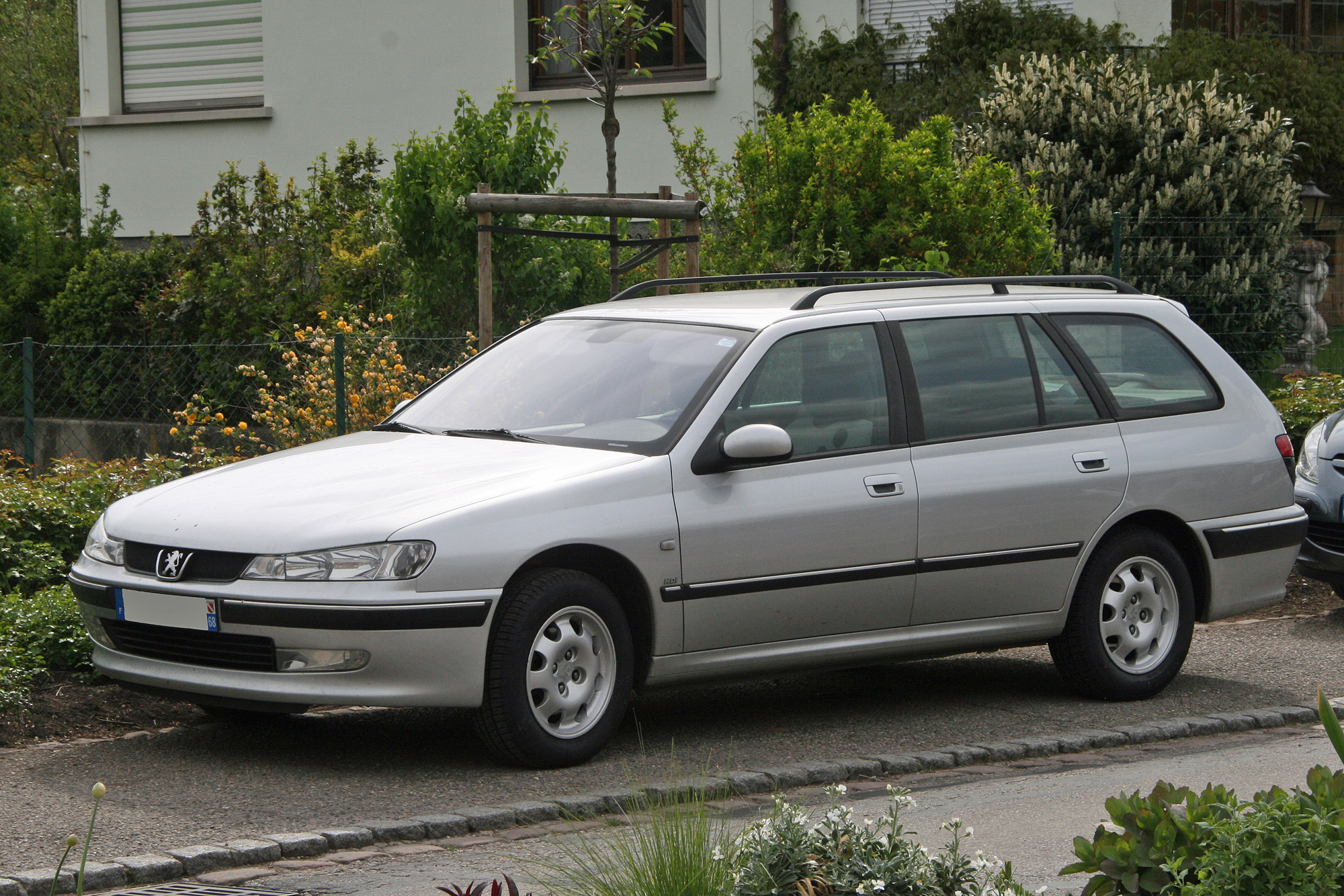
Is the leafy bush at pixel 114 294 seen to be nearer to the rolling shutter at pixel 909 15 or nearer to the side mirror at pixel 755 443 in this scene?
the rolling shutter at pixel 909 15

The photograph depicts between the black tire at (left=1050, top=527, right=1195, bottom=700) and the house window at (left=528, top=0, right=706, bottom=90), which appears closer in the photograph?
the black tire at (left=1050, top=527, right=1195, bottom=700)

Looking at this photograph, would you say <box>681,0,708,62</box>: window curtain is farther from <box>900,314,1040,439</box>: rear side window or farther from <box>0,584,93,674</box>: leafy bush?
<box>0,584,93,674</box>: leafy bush

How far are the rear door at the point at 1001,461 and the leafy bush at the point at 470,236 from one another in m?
5.99

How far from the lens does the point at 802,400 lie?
279 inches

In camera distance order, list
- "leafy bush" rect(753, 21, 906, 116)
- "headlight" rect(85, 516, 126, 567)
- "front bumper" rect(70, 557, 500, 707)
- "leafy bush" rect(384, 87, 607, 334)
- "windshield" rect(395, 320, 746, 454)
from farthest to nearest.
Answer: "leafy bush" rect(753, 21, 906, 116) < "leafy bush" rect(384, 87, 607, 334) < "windshield" rect(395, 320, 746, 454) < "headlight" rect(85, 516, 126, 567) < "front bumper" rect(70, 557, 500, 707)

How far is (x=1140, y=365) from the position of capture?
26.8ft

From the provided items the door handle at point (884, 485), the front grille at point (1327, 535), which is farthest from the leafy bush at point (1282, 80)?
the door handle at point (884, 485)

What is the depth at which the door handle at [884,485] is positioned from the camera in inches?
279

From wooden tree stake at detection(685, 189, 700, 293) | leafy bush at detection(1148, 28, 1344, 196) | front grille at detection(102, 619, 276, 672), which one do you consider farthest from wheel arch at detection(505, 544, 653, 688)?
leafy bush at detection(1148, 28, 1344, 196)

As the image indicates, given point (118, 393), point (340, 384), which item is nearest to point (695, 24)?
point (118, 393)

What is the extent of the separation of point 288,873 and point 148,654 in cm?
157

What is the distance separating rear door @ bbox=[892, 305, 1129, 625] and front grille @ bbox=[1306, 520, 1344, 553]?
2.67 m

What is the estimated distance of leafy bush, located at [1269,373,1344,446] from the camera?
41.0 feet

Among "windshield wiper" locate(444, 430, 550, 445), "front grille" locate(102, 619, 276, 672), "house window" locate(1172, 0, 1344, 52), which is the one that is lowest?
"front grille" locate(102, 619, 276, 672)
